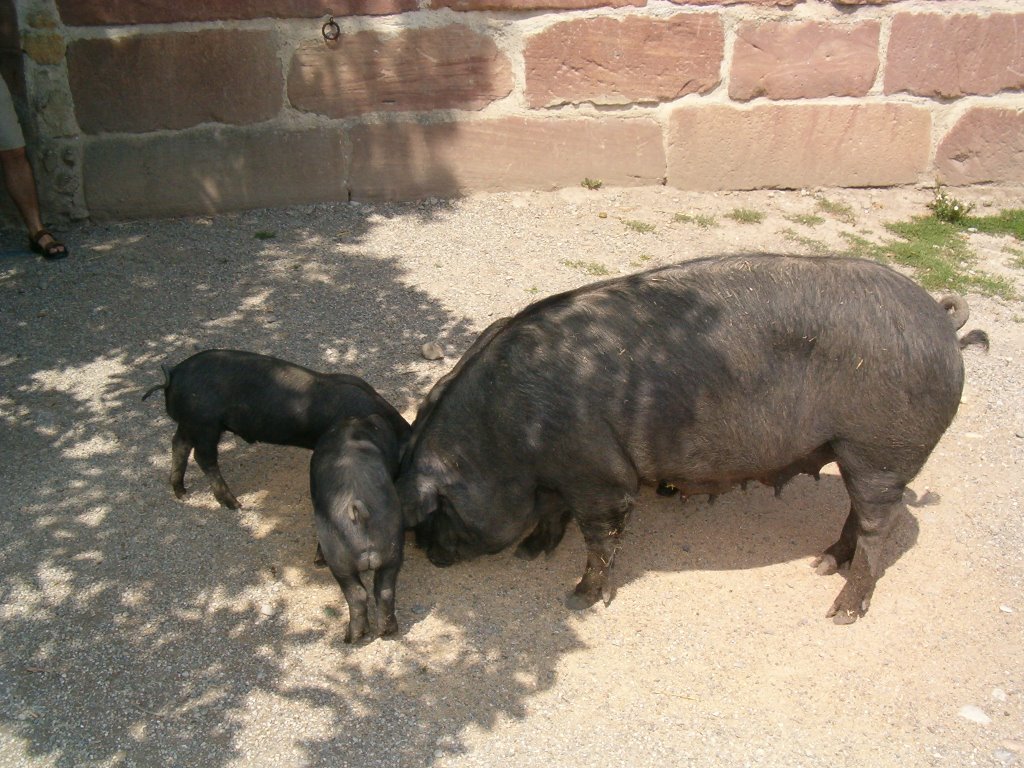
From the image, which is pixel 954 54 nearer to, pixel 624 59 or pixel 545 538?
pixel 624 59

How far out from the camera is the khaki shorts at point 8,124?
6848 millimetres

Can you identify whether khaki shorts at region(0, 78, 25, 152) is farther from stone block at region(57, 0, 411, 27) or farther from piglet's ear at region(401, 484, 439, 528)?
piglet's ear at region(401, 484, 439, 528)

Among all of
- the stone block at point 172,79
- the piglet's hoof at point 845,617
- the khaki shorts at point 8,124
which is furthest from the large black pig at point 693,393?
the khaki shorts at point 8,124

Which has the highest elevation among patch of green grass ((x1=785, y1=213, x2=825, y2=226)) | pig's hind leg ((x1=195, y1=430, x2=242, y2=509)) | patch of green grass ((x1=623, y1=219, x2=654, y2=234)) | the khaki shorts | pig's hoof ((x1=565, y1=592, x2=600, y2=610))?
the khaki shorts

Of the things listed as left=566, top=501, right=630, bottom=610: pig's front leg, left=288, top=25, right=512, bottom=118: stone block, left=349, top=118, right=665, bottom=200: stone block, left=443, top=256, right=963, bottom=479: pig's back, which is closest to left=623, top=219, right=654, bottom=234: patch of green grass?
left=349, top=118, right=665, bottom=200: stone block

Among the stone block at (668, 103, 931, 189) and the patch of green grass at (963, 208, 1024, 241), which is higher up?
the stone block at (668, 103, 931, 189)

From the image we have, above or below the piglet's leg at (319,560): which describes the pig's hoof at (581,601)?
below

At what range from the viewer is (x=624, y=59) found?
7699 mm

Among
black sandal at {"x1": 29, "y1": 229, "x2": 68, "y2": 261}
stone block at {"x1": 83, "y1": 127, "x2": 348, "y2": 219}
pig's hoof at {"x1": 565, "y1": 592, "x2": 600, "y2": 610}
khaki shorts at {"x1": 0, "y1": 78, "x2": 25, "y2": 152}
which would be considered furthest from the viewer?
stone block at {"x1": 83, "y1": 127, "x2": 348, "y2": 219}

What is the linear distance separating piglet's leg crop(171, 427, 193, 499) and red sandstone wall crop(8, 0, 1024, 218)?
3145 mm

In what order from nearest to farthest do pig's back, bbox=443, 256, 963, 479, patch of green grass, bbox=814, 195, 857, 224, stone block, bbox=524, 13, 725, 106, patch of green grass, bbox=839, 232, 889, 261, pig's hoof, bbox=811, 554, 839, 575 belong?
pig's back, bbox=443, 256, 963, 479 < pig's hoof, bbox=811, 554, 839, 575 < patch of green grass, bbox=839, 232, 889, 261 < stone block, bbox=524, 13, 725, 106 < patch of green grass, bbox=814, 195, 857, 224

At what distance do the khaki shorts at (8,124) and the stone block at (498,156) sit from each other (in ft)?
7.65

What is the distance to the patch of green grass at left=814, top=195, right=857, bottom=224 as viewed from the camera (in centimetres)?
794

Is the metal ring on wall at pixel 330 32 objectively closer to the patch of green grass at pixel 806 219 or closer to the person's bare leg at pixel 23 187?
the person's bare leg at pixel 23 187
